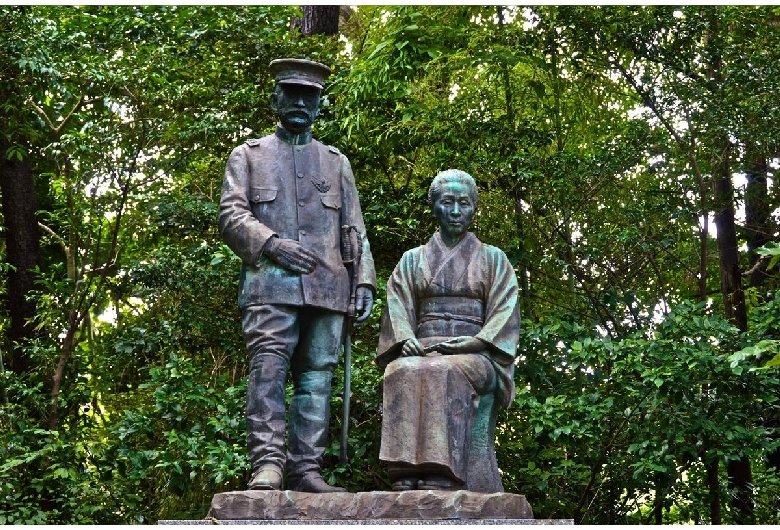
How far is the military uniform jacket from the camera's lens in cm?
749

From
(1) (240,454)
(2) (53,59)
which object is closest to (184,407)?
(1) (240,454)

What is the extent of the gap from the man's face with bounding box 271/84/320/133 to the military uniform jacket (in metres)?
0.10

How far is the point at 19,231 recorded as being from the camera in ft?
48.3

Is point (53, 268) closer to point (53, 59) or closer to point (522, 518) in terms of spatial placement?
point (53, 59)

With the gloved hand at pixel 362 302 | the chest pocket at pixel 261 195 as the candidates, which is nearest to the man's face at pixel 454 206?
the gloved hand at pixel 362 302

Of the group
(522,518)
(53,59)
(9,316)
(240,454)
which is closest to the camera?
Result: (522,518)

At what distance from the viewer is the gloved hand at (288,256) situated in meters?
7.48

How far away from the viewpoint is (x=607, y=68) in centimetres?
1259

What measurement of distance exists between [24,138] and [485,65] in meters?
5.38

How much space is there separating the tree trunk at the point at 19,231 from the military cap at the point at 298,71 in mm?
7469

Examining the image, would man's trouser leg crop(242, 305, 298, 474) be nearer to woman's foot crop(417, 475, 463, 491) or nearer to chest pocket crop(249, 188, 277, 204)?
chest pocket crop(249, 188, 277, 204)

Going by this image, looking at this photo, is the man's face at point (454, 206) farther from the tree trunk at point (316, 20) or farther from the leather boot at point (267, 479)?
the tree trunk at point (316, 20)

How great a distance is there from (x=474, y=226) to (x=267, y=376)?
5.16 m

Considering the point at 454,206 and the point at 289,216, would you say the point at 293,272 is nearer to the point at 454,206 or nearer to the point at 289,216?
the point at 289,216
